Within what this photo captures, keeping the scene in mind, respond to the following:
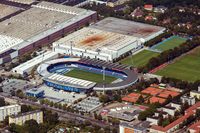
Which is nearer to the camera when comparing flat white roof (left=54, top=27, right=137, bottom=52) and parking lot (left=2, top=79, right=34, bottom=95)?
parking lot (left=2, top=79, right=34, bottom=95)

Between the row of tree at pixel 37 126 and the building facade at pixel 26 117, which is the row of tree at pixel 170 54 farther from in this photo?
the building facade at pixel 26 117

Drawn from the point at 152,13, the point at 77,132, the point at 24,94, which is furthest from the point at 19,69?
the point at 152,13

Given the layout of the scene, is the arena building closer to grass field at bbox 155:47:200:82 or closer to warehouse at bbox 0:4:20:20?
warehouse at bbox 0:4:20:20

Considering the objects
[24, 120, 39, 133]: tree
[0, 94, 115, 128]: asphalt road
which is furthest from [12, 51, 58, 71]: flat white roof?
[24, 120, 39, 133]: tree

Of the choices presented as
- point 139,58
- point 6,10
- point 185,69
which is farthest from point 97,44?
Answer: point 6,10

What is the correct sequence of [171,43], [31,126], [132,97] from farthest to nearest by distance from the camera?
[171,43] < [132,97] < [31,126]

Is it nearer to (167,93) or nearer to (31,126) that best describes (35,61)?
(167,93)

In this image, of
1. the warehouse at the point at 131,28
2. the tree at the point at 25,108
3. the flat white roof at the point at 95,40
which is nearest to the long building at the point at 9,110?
the tree at the point at 25,108
